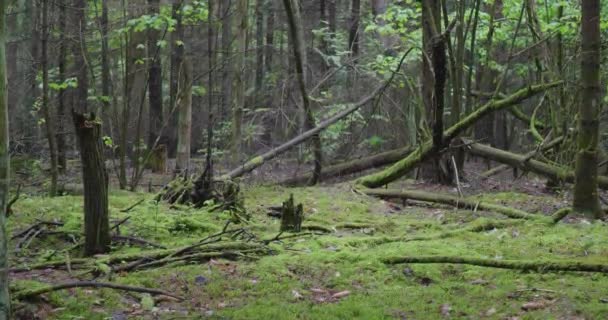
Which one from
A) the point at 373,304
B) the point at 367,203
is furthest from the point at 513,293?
the point at 367,203

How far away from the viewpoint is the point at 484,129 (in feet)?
68.5

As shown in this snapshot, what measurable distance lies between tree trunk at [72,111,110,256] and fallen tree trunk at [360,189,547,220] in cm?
543

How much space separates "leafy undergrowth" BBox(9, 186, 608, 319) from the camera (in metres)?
4.75

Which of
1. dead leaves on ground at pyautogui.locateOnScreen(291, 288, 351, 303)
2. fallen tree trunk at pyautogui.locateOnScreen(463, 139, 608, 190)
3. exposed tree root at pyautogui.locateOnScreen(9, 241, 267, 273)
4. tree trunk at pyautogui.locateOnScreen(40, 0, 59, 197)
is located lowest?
dead leaves on ground at pyautogui.locateOnScreen(291, 288, 351, 303)

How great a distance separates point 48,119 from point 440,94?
6.73 metres

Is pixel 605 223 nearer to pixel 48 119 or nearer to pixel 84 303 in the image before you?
pixel 84 303

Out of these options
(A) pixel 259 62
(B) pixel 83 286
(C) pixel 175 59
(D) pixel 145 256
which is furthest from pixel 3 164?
(A) pixel 259 62

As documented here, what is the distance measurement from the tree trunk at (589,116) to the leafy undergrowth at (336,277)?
466mm

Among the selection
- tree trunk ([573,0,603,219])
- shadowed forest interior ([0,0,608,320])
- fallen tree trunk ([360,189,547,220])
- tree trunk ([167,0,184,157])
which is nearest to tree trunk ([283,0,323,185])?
shadowed forest interior ([0,0,608,320])

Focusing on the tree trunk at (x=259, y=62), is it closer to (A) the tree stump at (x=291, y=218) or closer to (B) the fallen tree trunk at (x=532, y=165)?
(B) the fallen tree trunk at (x=532, y=165)

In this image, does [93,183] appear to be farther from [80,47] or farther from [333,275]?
[80,47]

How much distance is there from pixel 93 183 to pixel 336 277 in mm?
2474

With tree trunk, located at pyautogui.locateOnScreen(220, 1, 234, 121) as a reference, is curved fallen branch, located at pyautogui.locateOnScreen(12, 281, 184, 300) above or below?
below

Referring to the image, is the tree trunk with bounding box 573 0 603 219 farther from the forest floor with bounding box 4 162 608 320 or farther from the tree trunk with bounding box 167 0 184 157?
the tree trunk with bounding box 167 0 184 157
